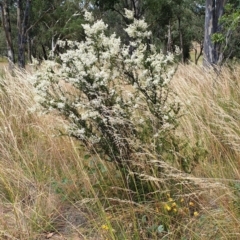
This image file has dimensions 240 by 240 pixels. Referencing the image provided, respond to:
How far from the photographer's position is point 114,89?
2.50 m

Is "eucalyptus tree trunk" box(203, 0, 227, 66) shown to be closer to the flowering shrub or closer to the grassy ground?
the grassy ground

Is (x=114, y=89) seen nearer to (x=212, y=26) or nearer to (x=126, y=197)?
(x=126, y=197)

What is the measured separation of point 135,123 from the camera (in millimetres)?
2492

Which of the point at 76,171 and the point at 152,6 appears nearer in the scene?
the point at 76,171

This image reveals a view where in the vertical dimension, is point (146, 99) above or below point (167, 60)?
below

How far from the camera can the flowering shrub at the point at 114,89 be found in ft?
7.65

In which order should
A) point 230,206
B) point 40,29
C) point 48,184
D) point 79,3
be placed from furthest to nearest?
1. point 40,29
2. point 79,3
3. point 48,184
4. point 230,206

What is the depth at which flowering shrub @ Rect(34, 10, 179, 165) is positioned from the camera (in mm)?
2332

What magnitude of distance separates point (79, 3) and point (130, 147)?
24.2 m

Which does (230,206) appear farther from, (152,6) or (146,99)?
(152,6)

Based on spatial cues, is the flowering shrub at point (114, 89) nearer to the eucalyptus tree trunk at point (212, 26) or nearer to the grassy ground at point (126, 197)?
the grassy ground at point (126, 197)

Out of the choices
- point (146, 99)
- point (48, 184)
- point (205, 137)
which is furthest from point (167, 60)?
point (48, 184)

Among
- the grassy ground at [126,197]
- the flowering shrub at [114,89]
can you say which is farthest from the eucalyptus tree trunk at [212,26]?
the flowering shrub at [114,89]

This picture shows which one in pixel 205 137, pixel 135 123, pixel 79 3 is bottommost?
pixel 205 137
